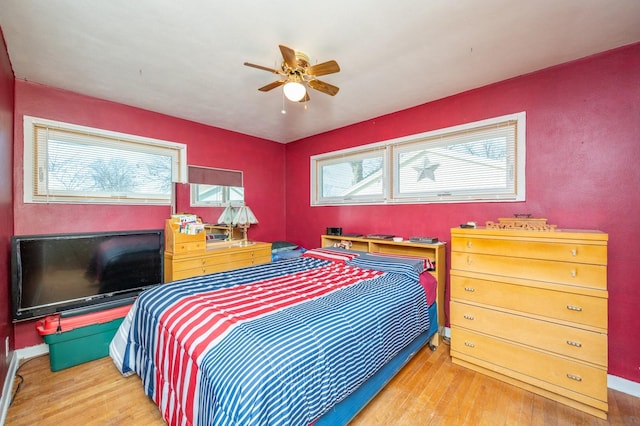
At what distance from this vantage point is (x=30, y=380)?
2.09 metres

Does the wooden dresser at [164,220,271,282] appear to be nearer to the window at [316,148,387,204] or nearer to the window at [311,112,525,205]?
the window at [316,148,387,204]

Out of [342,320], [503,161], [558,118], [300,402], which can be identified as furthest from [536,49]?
[300,402]

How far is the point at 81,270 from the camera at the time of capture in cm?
244

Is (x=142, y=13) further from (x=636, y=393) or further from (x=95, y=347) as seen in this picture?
(x=636, y=393)

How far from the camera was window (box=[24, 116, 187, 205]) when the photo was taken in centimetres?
246

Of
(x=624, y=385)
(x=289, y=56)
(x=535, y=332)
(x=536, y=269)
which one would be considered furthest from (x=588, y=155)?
(x=289, y=56)

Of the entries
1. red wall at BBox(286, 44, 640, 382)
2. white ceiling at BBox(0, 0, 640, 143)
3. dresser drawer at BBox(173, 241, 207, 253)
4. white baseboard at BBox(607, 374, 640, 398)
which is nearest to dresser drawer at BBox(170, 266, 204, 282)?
dresser drawer at BBox(173, 241, 207, 253)

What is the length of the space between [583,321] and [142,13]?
3496mm

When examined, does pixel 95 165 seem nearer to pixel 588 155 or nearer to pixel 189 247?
pixel 189 247

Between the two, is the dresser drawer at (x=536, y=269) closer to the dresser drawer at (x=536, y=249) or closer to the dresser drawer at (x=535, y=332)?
the dresser drawer at (x=536, y=249)

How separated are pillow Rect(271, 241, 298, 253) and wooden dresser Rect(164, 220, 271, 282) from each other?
0.61 m

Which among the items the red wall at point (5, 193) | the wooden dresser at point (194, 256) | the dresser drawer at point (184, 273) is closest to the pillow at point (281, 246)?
the wooden dresser at point (194, 256)

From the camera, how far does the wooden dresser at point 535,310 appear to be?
173 centimetres

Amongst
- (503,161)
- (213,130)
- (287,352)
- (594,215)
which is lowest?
(287,352)
